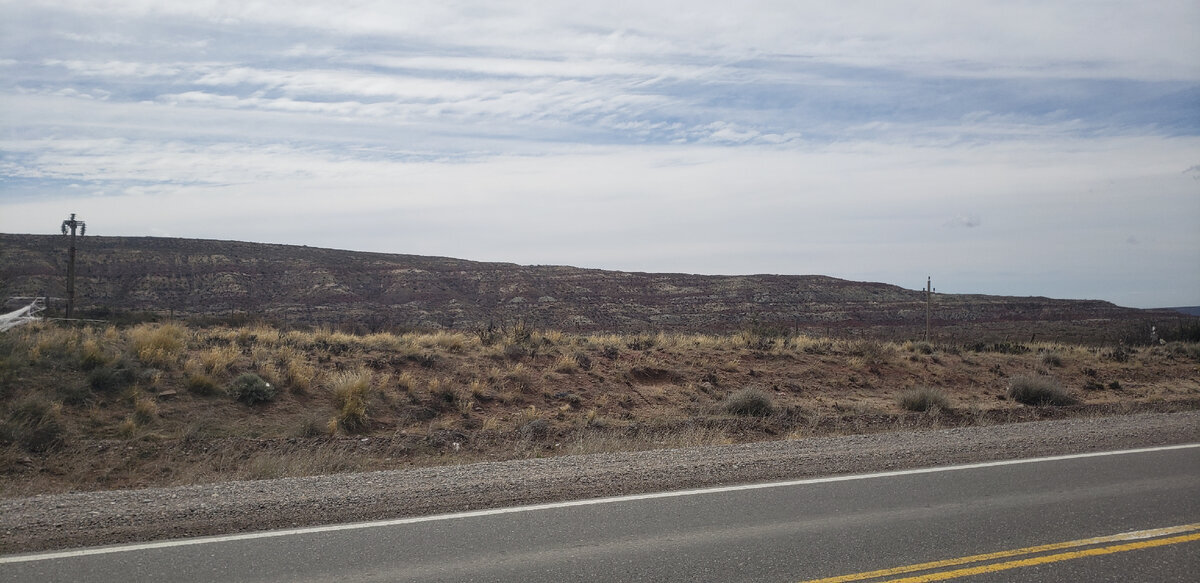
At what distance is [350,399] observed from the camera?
53.0ft

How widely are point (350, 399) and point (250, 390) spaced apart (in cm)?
190

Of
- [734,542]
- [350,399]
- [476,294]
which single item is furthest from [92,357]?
[476,294]

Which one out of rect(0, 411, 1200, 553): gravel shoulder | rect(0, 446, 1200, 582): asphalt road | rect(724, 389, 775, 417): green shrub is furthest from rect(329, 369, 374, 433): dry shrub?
rect(0, 446, 1200, 582): asphalt road

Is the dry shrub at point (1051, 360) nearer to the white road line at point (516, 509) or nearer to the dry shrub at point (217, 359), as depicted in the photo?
the white road line at point (516, 509)

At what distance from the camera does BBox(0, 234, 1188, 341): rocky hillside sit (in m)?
50.7

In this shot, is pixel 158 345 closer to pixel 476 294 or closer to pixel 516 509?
pixel 516 509

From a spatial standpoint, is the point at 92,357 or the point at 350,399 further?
the point at 350,399

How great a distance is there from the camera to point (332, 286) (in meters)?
59.5

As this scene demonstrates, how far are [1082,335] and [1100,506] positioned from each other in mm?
46554

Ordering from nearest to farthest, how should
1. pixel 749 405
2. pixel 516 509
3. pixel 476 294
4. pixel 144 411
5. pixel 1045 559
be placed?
pixel 1045 559
pixel 516 509
pixel 144 411
pixel 749 405
pixel 476 294

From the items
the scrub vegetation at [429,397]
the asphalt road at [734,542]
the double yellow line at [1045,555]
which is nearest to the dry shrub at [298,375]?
the scrub vegetation at [429,397]

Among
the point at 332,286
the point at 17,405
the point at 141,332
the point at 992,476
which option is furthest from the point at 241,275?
the point at 992,476

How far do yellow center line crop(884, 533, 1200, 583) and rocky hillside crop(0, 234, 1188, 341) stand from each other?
3830cm

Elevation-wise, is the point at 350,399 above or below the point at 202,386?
below
